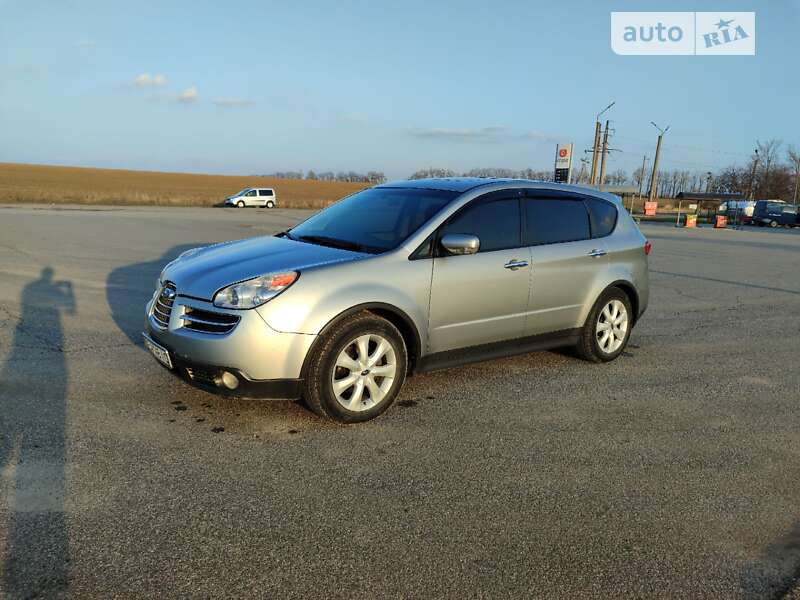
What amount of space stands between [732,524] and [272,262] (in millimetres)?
3153

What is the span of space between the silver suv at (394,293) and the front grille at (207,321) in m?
0.01

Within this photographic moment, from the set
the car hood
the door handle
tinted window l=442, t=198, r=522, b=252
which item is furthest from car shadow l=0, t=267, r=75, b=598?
the door handle

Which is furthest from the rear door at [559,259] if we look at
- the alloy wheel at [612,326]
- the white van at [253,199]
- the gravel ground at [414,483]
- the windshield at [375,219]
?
the white van at [253,199]

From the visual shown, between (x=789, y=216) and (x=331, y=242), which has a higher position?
(x=789, y=216)

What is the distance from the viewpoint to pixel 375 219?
523cm

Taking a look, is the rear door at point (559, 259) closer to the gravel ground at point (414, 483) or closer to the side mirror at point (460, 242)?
the gravel ground at point (414, 483)

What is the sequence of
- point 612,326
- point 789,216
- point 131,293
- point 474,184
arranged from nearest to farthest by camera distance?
point 474,184 < point 612,326 < point 131,293 < point 789,216

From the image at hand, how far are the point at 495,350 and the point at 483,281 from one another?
0.61m

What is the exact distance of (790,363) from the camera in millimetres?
6441

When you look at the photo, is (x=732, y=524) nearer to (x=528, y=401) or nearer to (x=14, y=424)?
(x=528, y=401)

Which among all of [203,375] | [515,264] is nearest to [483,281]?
[515,264]

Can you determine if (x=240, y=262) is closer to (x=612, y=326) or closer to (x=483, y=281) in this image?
(x=483, y=281)

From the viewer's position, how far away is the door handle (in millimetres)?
5145

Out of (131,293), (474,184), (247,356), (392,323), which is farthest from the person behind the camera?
(131,293)
